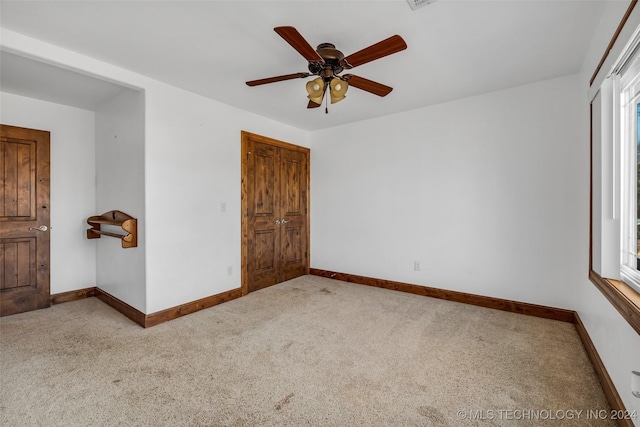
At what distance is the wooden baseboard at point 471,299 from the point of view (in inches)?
112

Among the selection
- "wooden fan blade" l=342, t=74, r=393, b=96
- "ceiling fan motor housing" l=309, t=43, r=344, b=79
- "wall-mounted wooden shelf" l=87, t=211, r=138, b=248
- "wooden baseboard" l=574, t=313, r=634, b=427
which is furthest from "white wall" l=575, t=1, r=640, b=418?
"wall-mounted wooden shelf" l=87, t=211, r=138, b=248

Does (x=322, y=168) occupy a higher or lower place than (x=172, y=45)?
lower

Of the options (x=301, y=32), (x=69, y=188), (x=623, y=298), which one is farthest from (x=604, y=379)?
(x=69, y=188)

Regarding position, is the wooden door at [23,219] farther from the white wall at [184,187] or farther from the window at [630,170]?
the window at [630,170]

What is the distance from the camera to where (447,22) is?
1.95m

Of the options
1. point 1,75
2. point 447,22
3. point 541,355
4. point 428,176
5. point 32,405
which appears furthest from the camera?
point 428,176

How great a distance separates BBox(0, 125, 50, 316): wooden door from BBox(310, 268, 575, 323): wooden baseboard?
371 cm

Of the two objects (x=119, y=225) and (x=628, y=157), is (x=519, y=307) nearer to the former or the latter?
(x=628, y=157)

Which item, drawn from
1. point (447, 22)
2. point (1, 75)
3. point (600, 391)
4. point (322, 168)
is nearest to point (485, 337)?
point (600, 391)

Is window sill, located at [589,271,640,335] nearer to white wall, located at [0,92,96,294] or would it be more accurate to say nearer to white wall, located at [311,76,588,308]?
white wall, located at [311,76,588,308]

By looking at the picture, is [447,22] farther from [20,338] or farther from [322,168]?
Answer: [20,338]

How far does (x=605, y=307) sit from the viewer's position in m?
1.86

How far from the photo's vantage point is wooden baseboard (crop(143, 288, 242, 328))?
2794 millimetres

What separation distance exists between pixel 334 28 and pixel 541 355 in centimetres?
288
